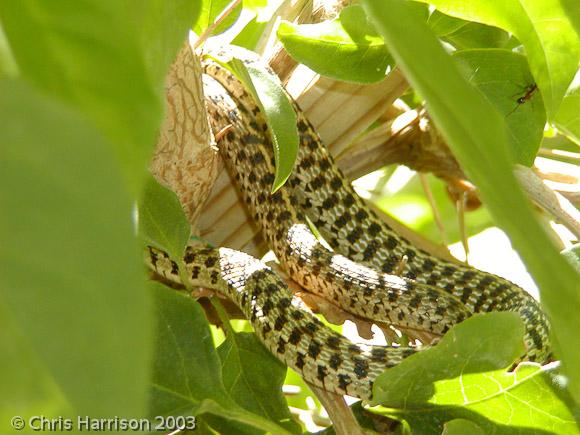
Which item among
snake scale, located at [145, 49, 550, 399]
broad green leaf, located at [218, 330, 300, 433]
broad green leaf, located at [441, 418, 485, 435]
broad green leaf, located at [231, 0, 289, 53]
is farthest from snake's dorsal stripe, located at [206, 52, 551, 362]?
broad green leaf, located at [441, 418, 485, 435]

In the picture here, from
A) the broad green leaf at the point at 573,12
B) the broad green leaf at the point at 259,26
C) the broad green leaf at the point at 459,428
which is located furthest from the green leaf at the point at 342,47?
the broad green leaf at the point at 573,12

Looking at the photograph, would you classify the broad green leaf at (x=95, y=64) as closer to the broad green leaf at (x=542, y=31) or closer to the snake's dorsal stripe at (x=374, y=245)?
the broad green leaf at (x=542, y=31)

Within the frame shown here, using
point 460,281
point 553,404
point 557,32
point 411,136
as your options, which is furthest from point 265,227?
point 557,32

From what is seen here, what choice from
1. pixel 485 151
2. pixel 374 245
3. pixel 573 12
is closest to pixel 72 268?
pixel 485 151

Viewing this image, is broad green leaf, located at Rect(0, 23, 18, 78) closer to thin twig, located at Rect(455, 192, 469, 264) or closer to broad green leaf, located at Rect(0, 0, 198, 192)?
broad green leaf, located at Rect(0, 0, 198, 192)

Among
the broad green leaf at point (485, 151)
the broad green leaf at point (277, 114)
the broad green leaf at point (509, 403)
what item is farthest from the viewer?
the broad green leaf at point (509, 403)

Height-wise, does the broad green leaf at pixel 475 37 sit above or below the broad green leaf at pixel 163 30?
above
